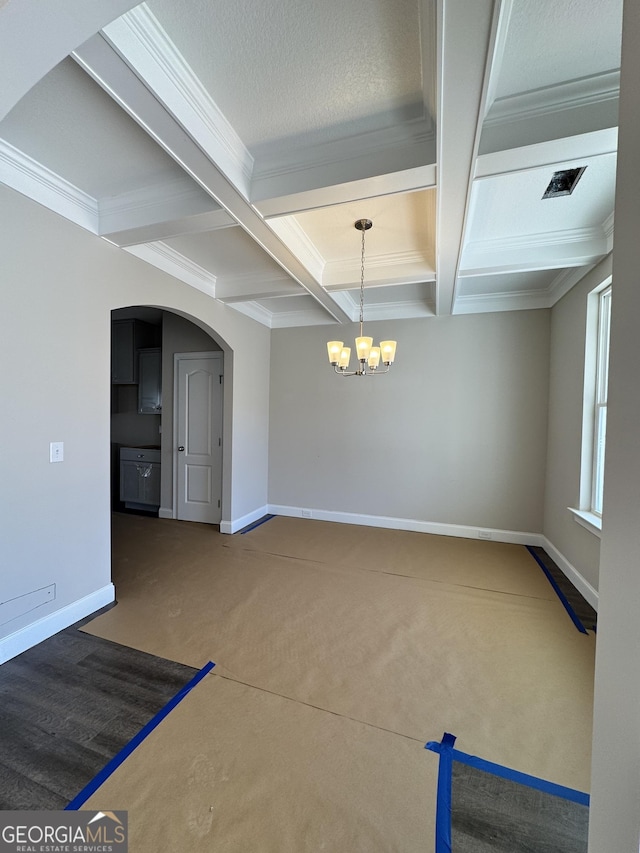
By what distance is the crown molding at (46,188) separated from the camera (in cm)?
190

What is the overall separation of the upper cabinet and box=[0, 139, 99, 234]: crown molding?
2.80 m

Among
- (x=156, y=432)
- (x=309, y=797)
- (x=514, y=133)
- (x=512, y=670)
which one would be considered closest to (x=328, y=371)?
(x=156, y=432)

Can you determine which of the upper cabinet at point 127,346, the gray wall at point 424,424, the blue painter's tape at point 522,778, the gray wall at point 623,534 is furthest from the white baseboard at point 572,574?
the upper cabinet at point 127,346

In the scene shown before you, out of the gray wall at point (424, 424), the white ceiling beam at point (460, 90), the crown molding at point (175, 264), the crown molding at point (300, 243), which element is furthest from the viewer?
the gray wall at point (424, 424)

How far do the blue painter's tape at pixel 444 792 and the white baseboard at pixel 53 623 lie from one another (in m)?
2.32

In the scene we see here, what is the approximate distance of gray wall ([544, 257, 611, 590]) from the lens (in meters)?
2.89

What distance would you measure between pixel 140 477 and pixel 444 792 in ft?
15.5

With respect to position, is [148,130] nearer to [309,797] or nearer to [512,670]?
[309,797]

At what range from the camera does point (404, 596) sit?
2.84 m

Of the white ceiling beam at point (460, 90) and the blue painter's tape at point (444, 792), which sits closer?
the white ceiling beam at point (460, 90)

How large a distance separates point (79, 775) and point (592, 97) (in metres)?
3.53

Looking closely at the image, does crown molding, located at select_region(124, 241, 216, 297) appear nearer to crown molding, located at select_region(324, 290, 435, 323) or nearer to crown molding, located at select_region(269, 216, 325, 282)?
crown molding, located at select_region(269, 216, 325, 282)

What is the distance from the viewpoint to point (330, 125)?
1748 millimetres

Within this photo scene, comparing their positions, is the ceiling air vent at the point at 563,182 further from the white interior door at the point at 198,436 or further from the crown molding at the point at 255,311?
the white interior door at the point at 198,436
